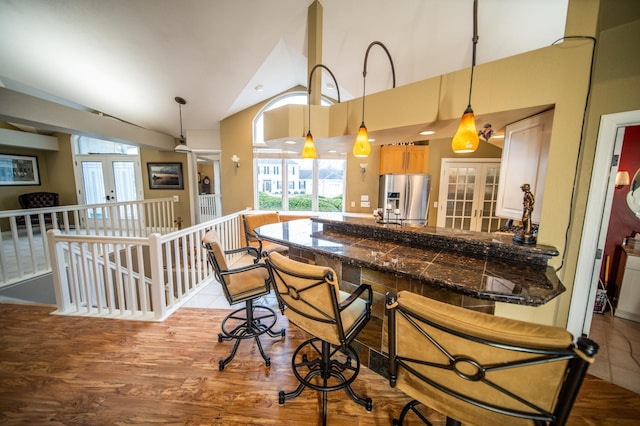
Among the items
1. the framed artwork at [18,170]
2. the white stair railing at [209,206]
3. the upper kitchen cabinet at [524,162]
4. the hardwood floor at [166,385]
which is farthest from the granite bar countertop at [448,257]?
the framed artwork at [18,170]

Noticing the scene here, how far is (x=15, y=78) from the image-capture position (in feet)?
12.2

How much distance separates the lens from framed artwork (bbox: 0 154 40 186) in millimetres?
6105

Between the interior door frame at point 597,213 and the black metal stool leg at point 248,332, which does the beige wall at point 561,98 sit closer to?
the interior door frame at point 597,213

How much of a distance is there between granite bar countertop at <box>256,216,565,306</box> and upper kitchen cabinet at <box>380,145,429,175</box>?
2751 mm

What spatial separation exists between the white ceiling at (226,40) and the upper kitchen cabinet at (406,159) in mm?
1340

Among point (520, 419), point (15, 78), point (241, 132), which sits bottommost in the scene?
point (520, 419)

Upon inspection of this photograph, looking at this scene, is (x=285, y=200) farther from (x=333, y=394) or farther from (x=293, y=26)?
(x=333, y=394)

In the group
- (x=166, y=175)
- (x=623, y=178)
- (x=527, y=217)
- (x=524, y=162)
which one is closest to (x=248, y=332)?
(x=527, y=217)

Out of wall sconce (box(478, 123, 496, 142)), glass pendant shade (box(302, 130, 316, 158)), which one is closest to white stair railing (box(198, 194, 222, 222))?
glass pendant shade (box(302, 130, 316, 158))

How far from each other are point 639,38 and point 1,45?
6862 millimetres

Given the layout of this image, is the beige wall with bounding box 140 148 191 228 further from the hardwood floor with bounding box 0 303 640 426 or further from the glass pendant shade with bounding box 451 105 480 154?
the glass pendant shade with bounding box 451 105 480 154

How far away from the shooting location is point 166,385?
1.60 m

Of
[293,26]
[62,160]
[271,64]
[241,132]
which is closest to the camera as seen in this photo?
[293,26]

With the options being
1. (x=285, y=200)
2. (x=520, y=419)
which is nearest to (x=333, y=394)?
(x=520, y=419)
